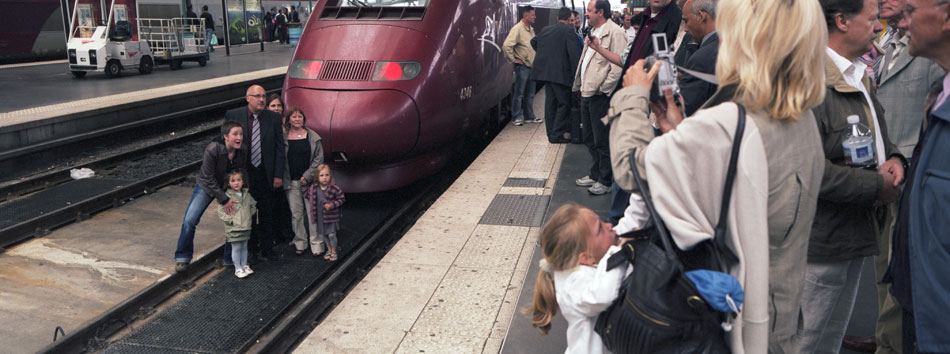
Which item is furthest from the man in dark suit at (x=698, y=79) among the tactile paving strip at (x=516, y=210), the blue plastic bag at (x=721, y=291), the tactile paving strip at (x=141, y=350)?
the tactile paving strip at (x=141, y=350)

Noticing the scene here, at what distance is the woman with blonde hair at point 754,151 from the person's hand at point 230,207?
4.08m

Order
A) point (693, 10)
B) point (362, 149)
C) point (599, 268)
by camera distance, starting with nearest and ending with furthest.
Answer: point (599, 268)
point (693, 10)
point (362, 149)

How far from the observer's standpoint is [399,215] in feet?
22.7

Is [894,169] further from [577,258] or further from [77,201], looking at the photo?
[77,201]

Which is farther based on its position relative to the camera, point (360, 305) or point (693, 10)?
point (360, 305)

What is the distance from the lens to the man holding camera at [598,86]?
5.79 metres

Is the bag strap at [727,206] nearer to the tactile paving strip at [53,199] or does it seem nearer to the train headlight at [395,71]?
the train headlight at [395,71]

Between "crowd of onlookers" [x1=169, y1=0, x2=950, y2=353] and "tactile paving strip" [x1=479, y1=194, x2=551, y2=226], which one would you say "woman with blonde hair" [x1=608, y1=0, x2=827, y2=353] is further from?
"tactile paving strip" [x1=479, y1=194, x2=551, y2=226]

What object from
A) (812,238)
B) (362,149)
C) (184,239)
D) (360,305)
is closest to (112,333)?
(184,239)

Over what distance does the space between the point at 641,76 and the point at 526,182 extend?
17.0ft

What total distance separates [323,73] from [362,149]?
834 millimetres

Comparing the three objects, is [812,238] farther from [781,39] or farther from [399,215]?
[399,215]

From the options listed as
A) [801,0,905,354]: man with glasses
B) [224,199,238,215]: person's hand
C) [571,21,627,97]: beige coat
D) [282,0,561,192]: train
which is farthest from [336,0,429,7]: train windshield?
[801,0,905,354]: man with glasses

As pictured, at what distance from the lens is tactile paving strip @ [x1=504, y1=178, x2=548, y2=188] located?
707 centimetres
